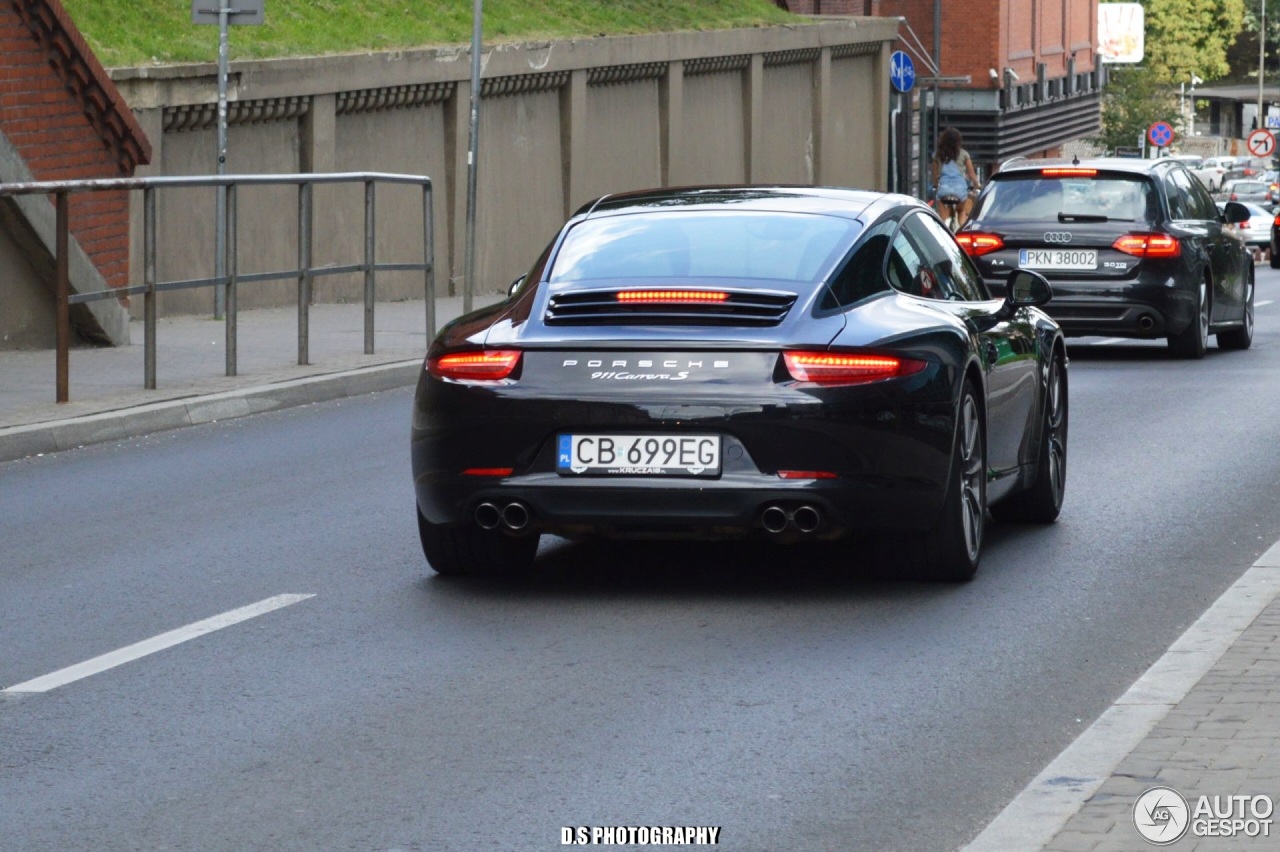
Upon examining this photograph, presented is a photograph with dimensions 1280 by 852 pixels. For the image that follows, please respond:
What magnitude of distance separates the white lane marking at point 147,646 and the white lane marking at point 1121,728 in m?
2.92

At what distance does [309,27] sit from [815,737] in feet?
71.3

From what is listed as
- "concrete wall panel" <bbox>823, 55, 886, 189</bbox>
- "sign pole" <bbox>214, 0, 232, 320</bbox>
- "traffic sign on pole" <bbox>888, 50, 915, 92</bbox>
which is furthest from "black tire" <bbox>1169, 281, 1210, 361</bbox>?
"concrete wall panel" <bbox>823, 55, 886, 189</bbox>

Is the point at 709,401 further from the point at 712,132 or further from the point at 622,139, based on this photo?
the point at 712,132

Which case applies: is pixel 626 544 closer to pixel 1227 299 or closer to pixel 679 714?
pixel 679 714

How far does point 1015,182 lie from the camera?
1933 centimetres

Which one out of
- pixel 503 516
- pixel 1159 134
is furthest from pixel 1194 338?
pixel 1159 134

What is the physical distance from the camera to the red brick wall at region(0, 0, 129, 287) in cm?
1755

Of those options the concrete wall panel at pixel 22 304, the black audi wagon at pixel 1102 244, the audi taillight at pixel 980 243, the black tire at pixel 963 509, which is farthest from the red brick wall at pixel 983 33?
the black tire at pixel 963 509

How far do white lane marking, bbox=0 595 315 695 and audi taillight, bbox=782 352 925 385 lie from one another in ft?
6.30

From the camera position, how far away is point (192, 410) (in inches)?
569

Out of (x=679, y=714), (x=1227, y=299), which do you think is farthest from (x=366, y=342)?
(x=679, y=714)

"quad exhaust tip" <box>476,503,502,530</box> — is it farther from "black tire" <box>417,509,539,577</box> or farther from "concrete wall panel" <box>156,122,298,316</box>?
"concrete wall panel" <box>156,122,298,316</box>

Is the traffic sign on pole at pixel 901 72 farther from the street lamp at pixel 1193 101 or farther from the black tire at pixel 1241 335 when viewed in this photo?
the street lamp at pixel 1193 101

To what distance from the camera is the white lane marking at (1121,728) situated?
17.1 feet
